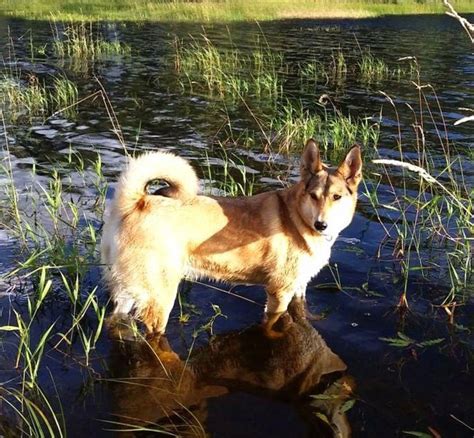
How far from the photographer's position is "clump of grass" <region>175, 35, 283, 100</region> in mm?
14633

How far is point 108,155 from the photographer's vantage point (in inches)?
390

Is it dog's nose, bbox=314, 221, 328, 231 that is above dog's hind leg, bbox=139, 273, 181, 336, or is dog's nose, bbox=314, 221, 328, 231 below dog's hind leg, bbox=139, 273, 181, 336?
above

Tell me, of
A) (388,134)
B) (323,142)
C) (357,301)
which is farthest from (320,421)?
(388,134)

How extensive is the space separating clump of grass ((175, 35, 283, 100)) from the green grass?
1404 cm

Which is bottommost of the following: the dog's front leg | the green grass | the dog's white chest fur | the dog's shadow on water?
the dog's shadow on water

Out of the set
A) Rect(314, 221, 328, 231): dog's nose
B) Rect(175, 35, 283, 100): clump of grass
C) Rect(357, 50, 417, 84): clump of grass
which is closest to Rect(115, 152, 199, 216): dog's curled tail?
Rect(314, 221, 328, 231): dog's nose

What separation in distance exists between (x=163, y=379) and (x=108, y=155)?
6.55 meters

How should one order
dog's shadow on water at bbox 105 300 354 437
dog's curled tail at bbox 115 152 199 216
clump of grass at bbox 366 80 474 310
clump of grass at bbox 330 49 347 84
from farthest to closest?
clump of grass at bbox 330 49 347 84 < clump of grass at bbox 366 80 474 310 < dog's curled tail at bbox 115 152 199 216 < dog's shadow on water at bbox 105 300 354 437

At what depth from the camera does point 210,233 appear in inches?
177

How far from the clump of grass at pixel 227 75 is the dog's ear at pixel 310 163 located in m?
8.61

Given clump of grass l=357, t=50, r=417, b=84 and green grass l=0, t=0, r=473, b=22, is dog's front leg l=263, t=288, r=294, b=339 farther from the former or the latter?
green grass l=0, t=0, r=473, b=22

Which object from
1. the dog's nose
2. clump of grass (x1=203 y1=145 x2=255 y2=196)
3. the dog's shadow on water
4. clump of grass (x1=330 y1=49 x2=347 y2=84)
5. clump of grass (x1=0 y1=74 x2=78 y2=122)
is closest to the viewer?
the dog's shadow on water

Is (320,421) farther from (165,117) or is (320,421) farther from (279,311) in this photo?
(165,117)

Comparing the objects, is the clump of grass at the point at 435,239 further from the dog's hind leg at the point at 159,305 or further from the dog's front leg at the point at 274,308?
the dog's hind leg at the point at 159,305
